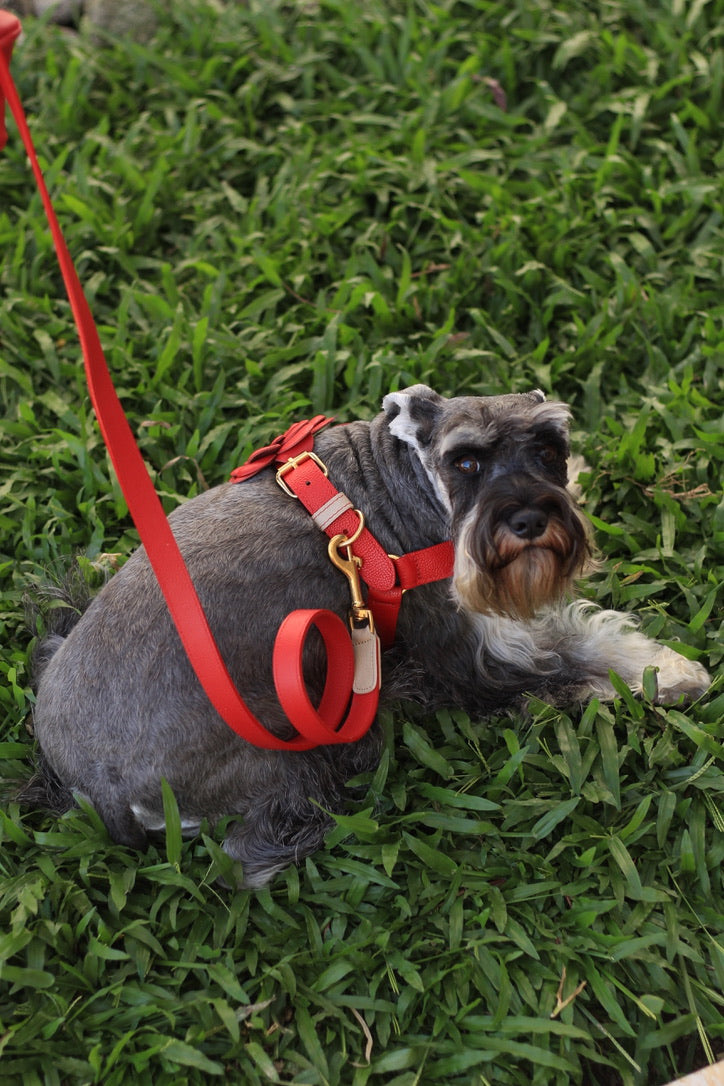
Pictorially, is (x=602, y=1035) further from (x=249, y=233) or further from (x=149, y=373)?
(x=249, y=233)

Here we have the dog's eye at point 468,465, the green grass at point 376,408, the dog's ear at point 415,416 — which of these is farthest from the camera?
the dog's ear at point 415,416

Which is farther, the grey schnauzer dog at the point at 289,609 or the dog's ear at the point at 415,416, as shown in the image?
the dog's ear at the point at 415,416

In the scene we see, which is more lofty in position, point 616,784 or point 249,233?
point 249,233

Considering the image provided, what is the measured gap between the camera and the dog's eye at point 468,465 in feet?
9.82

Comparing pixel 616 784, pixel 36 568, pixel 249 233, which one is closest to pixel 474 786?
pixel 616 784

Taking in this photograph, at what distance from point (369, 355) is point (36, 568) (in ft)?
5.84

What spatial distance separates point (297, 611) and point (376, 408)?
1760mm

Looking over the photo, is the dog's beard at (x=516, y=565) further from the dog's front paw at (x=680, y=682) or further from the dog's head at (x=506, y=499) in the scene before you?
the dog's front paw at (x=680, y=682)

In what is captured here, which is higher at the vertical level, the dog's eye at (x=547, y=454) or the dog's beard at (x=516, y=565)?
the dog's eye at (x=547, y=454)

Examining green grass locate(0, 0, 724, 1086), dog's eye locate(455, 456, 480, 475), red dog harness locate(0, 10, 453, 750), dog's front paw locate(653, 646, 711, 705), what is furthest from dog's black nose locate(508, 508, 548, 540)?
dog's front paw locate(653, 646, 711, 705)

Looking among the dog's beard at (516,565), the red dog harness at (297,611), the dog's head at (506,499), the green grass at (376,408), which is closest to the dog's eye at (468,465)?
the dog's head at (506,499)

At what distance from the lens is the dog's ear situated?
3.12 metres

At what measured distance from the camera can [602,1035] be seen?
271 cm

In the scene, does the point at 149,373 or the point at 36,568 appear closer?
the point at 36,568
